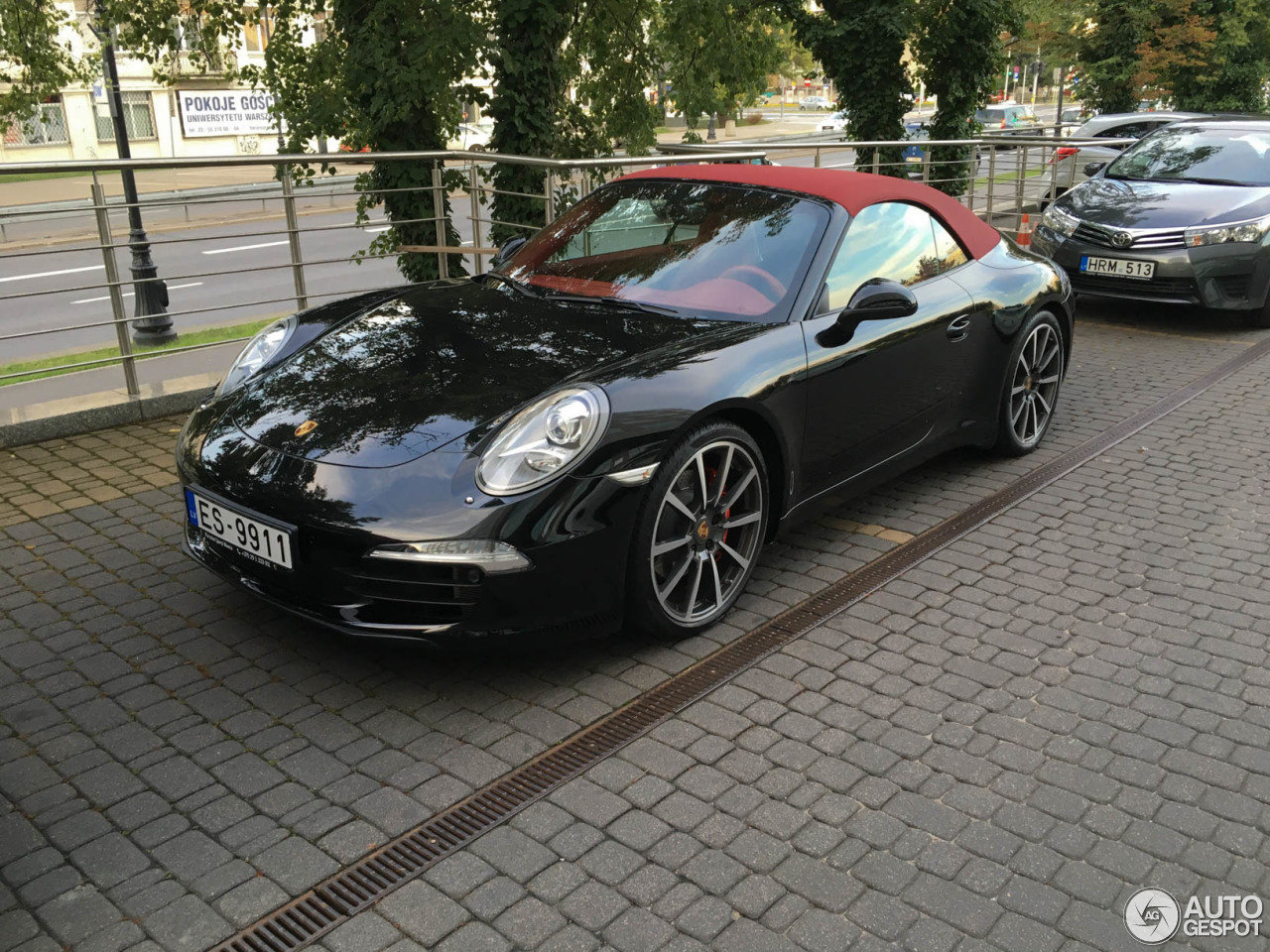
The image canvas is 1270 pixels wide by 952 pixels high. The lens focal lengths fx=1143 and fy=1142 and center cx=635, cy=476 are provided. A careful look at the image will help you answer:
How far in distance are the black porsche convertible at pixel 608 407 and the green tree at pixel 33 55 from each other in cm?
778

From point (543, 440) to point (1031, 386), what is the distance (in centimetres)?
339

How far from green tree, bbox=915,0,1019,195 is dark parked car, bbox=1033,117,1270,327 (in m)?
4.38

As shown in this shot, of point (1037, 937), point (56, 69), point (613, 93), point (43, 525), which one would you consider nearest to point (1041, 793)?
point (1037, 937)

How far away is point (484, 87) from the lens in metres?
9.74

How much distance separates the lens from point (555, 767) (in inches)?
127

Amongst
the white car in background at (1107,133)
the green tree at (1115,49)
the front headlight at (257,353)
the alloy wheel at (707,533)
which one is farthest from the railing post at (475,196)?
the green tree at (1115,49)

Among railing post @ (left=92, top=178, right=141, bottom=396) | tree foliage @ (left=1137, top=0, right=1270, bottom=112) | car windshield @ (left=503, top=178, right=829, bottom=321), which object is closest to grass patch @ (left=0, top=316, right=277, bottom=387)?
railing post @ (left=92, top=178, right=141, bottom=396)

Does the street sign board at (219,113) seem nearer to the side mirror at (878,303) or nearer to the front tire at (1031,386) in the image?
A: the front tire at (1031,386)

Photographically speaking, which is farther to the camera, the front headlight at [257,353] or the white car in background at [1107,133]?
the white car in background at [1107,133]

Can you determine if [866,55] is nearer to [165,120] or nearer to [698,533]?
[698,533]

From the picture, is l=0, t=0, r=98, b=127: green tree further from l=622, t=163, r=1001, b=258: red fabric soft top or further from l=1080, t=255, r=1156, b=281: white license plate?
l=1080, t=255, r=1156, b=281: white license plate

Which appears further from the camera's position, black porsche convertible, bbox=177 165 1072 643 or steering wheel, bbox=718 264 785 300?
steering wheel, bbox=718 264 785 300

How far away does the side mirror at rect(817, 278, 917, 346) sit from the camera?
4328 mm

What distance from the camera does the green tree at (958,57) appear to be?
15.2 metres
